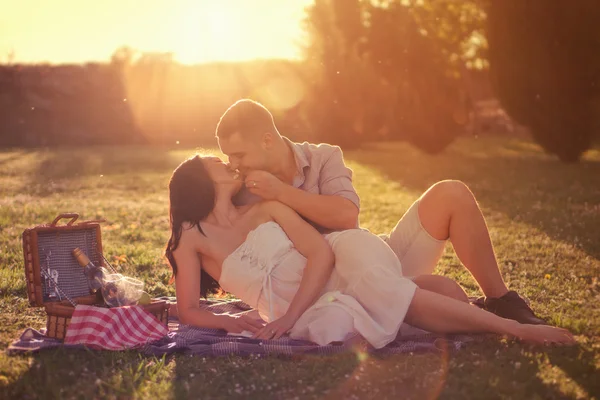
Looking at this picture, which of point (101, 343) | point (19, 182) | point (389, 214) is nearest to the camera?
point (101, 343)

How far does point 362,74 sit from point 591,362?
913 inches

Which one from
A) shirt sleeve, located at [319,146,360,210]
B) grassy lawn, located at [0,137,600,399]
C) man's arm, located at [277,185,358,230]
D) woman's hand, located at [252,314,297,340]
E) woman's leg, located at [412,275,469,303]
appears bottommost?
grassy lawn, located at [0,137,600,399]

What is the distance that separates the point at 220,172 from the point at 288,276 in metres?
0.92

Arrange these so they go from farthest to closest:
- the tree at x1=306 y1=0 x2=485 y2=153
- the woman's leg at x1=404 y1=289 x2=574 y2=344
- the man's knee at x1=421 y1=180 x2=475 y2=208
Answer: the tree at x1=306 y1=0 x2=485 y2=153
the man's knee at x1=421 y1=180 x2=475 y2=208
the woman's leg at x1=404 y1=289 x2=574 y2=344

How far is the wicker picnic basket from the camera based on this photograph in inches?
190

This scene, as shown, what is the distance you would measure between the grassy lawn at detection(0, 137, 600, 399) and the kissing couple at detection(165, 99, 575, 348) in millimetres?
260

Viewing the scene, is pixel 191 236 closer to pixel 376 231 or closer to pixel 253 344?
pixel 253 344

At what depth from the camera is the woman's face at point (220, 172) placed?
5125 millimetres

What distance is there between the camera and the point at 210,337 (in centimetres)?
485

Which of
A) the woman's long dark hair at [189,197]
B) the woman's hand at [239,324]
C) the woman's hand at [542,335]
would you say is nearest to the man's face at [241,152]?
the woman's long dark hair at [189,197]

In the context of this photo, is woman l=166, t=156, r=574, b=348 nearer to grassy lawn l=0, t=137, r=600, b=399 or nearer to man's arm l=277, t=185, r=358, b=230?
man's arm l=277, t=185, r=358, b=230

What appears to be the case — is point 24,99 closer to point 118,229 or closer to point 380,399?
point 118,229

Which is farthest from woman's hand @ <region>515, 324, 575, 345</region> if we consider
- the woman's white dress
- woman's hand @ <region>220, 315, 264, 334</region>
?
woman's hand @ <region>220, 315, 264, 334</region>

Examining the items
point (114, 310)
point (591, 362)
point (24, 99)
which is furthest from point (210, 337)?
point (24, 99)
